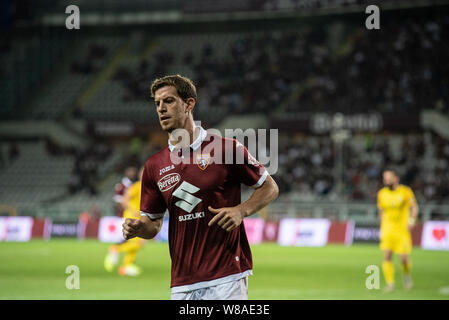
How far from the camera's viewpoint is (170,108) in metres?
5.30

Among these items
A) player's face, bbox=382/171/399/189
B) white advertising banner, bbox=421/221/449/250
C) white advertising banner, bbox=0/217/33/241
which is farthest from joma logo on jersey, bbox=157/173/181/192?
white advertising banner, bbox=0/217/33/241

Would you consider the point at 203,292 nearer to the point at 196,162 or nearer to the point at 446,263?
the point at 196,162

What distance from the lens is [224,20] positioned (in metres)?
42.9

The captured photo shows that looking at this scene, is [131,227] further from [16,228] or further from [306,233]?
[16,228]

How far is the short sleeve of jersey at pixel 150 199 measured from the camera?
220 inches

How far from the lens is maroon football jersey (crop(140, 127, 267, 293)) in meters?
5.27

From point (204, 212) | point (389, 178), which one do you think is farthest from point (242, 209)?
point (389, 178)

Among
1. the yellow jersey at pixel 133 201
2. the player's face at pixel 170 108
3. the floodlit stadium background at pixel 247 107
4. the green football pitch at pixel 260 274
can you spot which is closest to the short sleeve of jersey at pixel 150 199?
the player's face at pixel 170 108

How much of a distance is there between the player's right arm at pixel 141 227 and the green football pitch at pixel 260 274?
7.39 metres

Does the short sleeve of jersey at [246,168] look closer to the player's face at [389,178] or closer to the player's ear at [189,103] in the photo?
the player's ear at [189,103]

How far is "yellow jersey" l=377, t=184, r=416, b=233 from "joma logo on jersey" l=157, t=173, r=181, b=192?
33.0ft

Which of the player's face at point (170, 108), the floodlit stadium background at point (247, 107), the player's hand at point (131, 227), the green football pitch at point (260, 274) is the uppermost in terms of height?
the floodlit stadium background at point (247, 107)

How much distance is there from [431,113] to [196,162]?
31.2 metres

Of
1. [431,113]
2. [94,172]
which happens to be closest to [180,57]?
[94,172]
